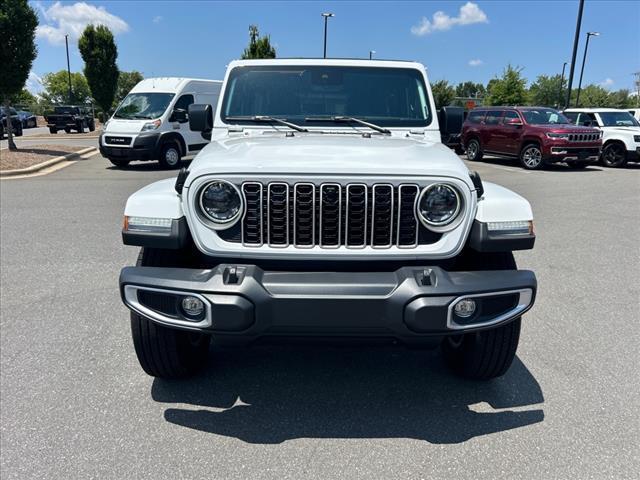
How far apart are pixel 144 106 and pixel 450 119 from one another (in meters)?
12.3

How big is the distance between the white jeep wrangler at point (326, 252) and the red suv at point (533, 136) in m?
13.4

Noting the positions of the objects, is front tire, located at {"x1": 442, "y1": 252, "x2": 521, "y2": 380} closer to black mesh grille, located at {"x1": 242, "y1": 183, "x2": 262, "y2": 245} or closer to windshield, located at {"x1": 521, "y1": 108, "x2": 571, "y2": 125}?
black mesh grille, located at {"x1": 242, "y1": 183, "x2": 262, "y2": 245}

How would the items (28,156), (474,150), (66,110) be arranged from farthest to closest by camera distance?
1. (66,110)
2. (474,150)
3. (28,156)

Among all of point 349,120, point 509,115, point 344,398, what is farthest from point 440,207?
point 509,115

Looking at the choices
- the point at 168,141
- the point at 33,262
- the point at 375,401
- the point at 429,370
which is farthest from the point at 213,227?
the point at 168,141

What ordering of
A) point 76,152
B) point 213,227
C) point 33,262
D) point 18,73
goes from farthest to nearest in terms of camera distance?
1. point 76,152
2. point 18,73
3. point 33,262
4. point 213,227

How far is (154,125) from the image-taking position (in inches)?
557

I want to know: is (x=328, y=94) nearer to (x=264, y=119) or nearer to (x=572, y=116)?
(x=264, y=119)

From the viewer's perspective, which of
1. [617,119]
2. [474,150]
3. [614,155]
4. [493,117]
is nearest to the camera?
[614,155]

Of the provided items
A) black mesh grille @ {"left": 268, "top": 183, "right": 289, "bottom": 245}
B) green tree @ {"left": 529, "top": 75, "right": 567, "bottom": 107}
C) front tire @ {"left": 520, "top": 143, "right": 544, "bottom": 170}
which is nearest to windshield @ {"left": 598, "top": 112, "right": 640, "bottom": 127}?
front tire @ {"left": 520, "top": 143, "right": 544, "bottom": 170}

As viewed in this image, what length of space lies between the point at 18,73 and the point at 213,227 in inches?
629

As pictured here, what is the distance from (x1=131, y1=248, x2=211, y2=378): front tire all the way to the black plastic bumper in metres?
11.8

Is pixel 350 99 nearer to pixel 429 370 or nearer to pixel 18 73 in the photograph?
pixel 429 370

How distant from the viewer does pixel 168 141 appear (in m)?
14.5
